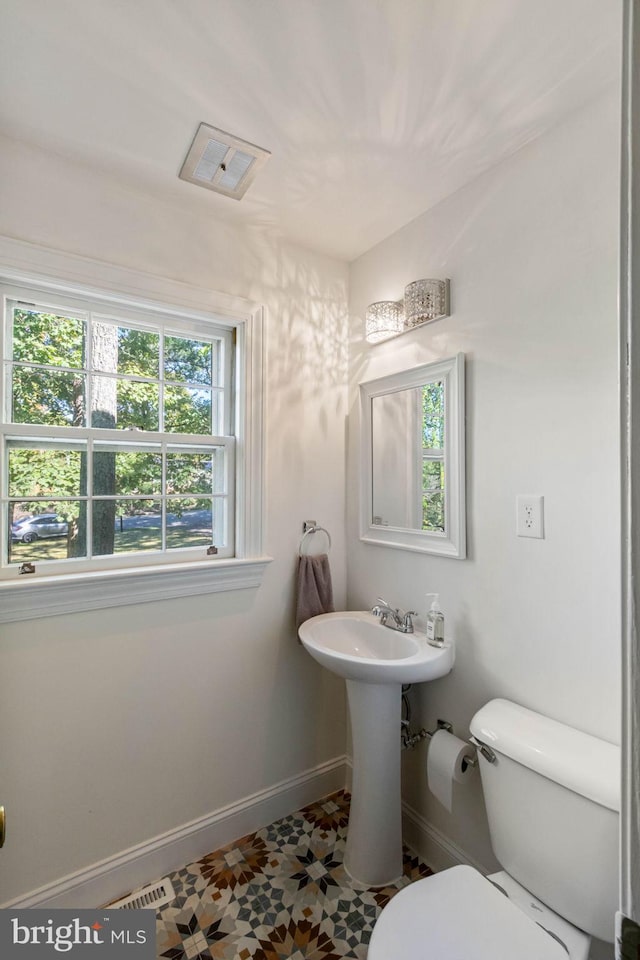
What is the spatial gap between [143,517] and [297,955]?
1423 millimetres

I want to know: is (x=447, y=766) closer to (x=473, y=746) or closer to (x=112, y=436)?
(x=473, y=746)

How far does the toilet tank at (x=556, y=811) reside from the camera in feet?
3.24

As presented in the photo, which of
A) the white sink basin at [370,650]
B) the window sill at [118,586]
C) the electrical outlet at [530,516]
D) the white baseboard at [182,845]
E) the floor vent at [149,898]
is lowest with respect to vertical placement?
the floor vent at [149,898]

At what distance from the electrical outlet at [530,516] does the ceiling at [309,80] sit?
1073 millimetres

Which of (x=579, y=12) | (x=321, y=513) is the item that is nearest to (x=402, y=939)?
(x=321, y=513)

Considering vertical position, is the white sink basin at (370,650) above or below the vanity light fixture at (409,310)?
below

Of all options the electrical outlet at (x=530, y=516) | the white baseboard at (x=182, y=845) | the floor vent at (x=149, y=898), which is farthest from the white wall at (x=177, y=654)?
the electrical outlet at (x=530, y=516)

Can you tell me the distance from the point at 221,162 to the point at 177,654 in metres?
1.69

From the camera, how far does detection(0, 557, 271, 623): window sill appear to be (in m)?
1.37

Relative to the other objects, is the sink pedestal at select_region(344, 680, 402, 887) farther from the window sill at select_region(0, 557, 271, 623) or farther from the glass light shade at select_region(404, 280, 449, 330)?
the glass light shade at select_region(404, 280, 449, 330)

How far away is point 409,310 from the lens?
1708 mm

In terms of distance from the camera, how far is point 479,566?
4.92 ft

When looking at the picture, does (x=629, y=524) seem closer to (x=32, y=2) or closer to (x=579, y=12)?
(x=579, y=12)

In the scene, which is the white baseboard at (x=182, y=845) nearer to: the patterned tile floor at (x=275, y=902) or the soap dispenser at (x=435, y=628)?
the patterned tile floor at (x=275, y=902)
